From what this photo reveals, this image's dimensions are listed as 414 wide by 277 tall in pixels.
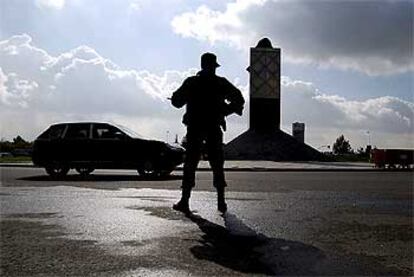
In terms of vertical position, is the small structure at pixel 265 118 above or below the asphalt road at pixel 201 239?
above

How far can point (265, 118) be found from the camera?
62312 mm

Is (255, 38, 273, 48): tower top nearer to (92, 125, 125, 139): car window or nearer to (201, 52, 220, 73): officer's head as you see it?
(92, 125, 125, 139): car window

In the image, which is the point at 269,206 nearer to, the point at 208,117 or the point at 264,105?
the point at 208,117

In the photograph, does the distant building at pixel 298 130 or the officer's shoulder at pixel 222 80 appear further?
the distant building at pixel 298 130

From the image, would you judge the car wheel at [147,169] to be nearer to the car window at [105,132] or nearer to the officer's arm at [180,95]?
the car window at [105,132]

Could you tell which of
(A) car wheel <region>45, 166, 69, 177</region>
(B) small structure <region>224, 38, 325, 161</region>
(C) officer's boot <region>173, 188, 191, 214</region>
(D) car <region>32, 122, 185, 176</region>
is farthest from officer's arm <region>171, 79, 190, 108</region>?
(B) small structure <region>224, 38, 325, 161</region>

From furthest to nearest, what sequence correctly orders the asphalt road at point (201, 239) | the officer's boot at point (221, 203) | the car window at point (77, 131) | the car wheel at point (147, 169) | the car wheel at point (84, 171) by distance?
the car wheel at point (84, 171) < the car window at point (77, 131) < the car wheel at point (147, 169) < the officer's boot at point (221, 203) < the asphalt road at point (201, 239)

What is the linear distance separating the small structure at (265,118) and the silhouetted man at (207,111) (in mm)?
52538

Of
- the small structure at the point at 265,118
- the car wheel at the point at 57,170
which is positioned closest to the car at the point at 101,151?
the car wheel at the point at 57,170

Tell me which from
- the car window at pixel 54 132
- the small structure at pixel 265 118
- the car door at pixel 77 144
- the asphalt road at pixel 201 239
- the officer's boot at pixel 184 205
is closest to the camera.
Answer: the asphalt road at pixel 201 239

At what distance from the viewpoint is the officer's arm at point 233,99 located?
23.5 ft

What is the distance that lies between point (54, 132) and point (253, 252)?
14522 millimetres

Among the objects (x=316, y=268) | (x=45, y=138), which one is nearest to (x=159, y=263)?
(x=316, y=268)

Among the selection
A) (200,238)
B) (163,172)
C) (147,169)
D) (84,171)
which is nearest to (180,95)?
(200,238)
